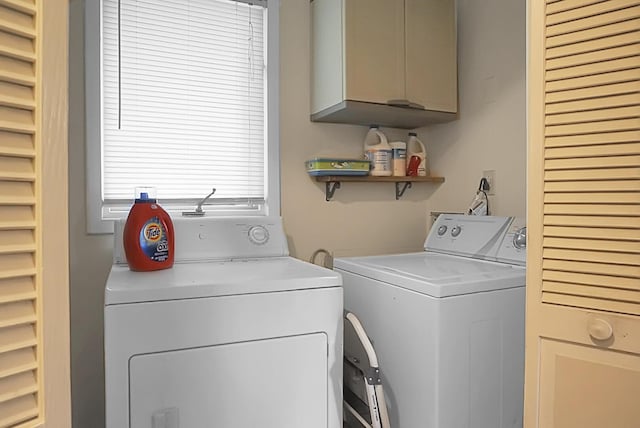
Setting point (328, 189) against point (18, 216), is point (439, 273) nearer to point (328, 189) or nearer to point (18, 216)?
point (328, 189)

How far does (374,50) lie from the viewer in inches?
80.4

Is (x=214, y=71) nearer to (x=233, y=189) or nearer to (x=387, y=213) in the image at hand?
(x=233, y=189)

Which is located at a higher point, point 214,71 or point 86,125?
point 214,71

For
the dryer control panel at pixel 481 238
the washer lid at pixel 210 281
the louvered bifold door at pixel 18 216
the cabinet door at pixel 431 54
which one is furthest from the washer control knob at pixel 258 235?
the louvered bifold door at pixel 18 216

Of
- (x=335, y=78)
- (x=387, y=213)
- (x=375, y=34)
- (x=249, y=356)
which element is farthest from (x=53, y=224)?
(x=387, y=213)

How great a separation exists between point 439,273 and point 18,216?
136 centimetres

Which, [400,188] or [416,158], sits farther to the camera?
[400,188]

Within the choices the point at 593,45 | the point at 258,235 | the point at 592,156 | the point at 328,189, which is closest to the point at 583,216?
the point at 592,156

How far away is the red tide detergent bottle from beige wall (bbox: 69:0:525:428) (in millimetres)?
408

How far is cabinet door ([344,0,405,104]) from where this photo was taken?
199 centimetres

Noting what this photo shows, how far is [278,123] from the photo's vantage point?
2.21 m

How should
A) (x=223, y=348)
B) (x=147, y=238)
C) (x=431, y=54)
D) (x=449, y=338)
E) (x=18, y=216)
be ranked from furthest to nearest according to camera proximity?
(x=431, y=54) → (x=147, y=238) → (x=449, y=338) → (x=223, y=348) → (x=18, y=216)

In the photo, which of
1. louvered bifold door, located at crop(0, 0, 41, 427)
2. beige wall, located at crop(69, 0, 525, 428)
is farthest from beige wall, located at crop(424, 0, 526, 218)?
louvered bifold door, located at crop(0, 0, 41, 427)

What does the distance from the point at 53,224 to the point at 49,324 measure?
15 centimetres
